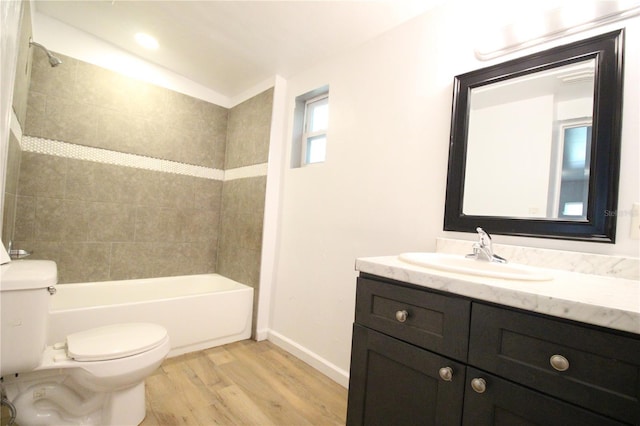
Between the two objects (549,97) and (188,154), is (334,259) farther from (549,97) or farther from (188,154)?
(188,154)

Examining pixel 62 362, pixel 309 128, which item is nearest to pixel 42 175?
pixel 62 362

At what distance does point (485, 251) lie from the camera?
1.17 metres

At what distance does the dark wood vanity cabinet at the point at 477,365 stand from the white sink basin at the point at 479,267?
125 millimetres

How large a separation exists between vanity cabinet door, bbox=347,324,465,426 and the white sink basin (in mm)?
268

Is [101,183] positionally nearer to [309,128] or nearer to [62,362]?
[62,362]

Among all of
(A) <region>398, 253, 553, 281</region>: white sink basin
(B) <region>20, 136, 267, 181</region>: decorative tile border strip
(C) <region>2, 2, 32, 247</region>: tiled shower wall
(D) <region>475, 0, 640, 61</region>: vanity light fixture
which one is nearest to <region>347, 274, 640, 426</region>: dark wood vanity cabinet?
(A) <region>398, 253, 553, 281</region>: white sink basin

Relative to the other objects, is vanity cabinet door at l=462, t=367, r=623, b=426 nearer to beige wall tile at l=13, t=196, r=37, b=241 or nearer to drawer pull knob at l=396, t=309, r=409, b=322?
drawer pull knob at l=396, t=309, r=409, b=322

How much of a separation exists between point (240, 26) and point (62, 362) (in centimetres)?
204

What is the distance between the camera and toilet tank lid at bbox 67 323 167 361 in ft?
4.05

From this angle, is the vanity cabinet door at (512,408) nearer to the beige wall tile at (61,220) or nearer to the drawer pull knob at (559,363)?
the drawer pull knob at (559,363)

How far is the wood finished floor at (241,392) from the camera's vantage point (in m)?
1.49

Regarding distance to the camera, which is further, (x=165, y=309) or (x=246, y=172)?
(x=246, y=172)

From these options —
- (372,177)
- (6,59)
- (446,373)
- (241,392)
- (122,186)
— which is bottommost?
(241,392)

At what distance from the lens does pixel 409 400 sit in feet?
2.92
